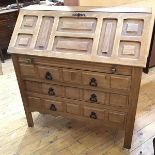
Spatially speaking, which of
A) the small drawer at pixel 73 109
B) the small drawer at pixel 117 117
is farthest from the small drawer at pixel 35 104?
the small drawer at pixel 117 117

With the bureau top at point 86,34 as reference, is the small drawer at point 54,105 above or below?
below

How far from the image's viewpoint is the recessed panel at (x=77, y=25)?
149 centimetres

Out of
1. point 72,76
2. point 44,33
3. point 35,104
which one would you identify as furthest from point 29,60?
point 35,104

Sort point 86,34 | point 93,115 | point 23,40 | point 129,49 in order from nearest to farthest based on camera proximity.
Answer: point 129,49 → point 86,34 → point 23,40 → point 93,115

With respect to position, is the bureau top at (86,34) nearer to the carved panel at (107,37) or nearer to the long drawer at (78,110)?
the carved panel at (107,37)

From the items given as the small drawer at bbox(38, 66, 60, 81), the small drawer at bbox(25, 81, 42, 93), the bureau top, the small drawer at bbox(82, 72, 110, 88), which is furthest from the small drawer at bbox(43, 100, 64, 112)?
the bureau top

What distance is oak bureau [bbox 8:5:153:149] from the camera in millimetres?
1390

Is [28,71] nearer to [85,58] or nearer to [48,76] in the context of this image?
[48,76]

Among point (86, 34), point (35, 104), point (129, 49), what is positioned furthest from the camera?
point (35, 104)

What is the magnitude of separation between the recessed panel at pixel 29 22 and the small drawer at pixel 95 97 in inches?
25.2

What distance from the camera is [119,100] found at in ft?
5.07

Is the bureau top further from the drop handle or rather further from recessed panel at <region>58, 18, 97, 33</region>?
the drop handle

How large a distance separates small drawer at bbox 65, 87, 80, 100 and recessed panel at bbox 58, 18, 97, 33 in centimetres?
44

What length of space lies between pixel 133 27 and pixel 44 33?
63 centimetres
